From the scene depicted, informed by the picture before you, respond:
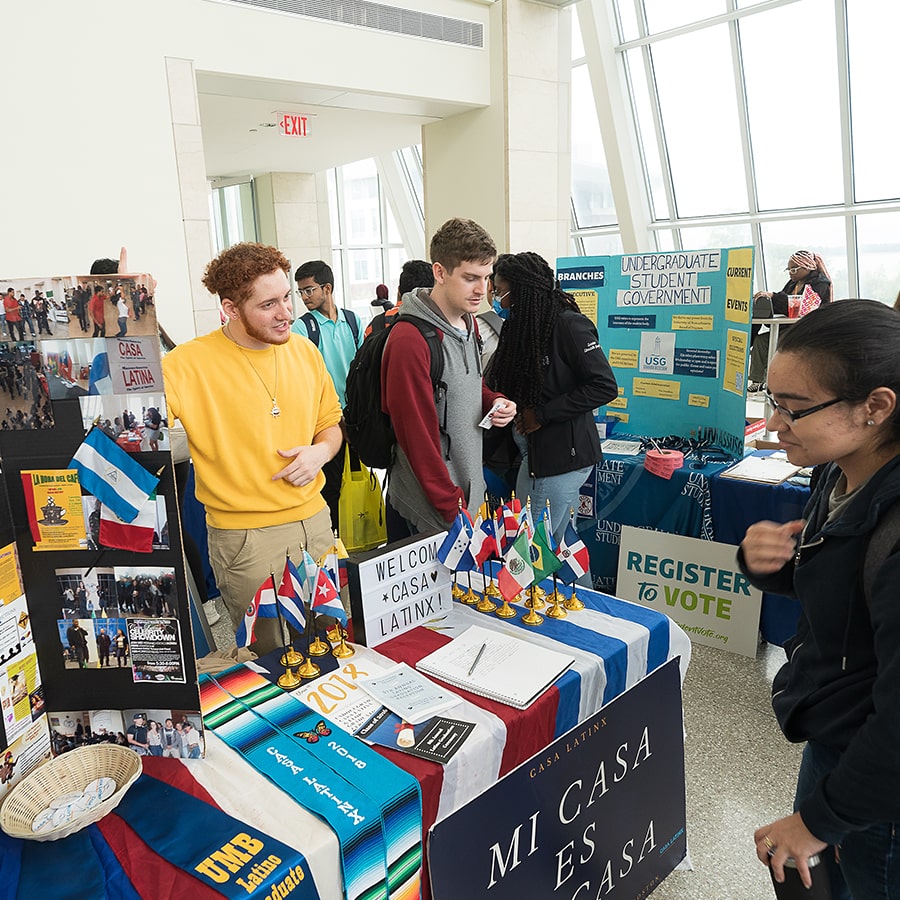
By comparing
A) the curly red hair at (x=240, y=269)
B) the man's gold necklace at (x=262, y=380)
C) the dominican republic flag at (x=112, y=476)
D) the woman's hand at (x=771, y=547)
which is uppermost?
the curly red hair at (x=240, y=269)

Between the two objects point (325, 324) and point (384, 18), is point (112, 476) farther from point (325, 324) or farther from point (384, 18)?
point (384, 18)

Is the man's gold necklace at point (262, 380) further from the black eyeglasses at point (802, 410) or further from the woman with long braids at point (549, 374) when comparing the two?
the black eyeglasses at point (802, 410)

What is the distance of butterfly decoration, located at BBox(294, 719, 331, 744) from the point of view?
52.5 inches

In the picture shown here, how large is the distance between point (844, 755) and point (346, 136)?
8402 millimetres

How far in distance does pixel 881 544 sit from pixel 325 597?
111cm

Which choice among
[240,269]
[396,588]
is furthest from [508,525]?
[240,269]

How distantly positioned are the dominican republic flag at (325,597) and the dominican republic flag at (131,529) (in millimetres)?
463

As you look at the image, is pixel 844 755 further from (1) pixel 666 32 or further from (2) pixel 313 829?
(1) pixel 666 32

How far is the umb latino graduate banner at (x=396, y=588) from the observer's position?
1643 millimetres

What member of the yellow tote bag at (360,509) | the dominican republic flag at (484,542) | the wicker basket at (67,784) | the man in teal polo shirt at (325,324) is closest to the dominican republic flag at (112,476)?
the wicker basket at (67,784)

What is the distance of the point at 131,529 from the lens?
47.1 inches

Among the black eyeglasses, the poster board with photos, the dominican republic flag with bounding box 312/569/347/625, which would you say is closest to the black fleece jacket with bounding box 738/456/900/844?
the black eyeglasses

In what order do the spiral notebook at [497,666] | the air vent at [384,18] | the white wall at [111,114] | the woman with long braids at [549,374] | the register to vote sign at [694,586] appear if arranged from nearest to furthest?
the spiral notebook at [497,666], the woman with long braids at [549,374], the register to vote sign at [694,586], the white wall at [111,114], the air vent at [384,18]

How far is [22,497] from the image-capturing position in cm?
118
